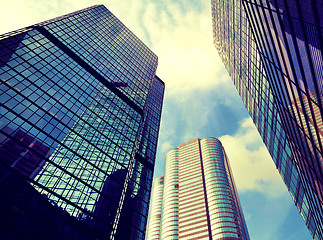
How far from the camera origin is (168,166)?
144 meters

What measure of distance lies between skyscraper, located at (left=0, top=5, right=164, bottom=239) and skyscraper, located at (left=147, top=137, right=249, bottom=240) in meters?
59.4

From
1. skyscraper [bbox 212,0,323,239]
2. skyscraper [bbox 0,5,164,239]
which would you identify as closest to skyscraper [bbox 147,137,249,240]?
skyscraper [bbox 0,5,164,239]

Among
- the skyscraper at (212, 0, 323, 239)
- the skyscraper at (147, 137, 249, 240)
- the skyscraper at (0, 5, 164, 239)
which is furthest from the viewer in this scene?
the skyscraper at (147, 137, 249, 240)

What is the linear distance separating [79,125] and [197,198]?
87748 mm

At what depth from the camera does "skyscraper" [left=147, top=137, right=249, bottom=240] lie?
9500 centimetres

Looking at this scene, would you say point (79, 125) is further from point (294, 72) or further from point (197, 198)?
point (197, 198)

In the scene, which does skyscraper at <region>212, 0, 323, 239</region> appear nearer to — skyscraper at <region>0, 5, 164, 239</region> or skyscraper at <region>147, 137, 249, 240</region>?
skyscraper at <region>0, 5, 164, 239</region>

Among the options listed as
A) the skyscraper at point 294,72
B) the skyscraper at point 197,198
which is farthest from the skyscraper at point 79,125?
the skyscraper at point 197,198

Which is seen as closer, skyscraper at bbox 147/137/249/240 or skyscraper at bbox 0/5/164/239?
skyscraper at bbox 0/5/164/239

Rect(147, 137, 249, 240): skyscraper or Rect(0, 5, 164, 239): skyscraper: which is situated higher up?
Rect(147, 137, 249, 240): skyscraper

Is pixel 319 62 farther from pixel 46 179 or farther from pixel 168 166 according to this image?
pixel 168 166

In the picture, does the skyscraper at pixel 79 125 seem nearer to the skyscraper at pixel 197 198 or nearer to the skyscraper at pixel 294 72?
the skyscraper at pixel 294 72

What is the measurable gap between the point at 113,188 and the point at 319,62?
126ft

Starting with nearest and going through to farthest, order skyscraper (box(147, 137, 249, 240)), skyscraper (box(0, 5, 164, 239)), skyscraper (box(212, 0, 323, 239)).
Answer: skyscraper (box(212, 0, 323, 239)) → skyscraper (box(0, 5, 164, 239)) → skyscraper (box(147, 137, 249, 240))
